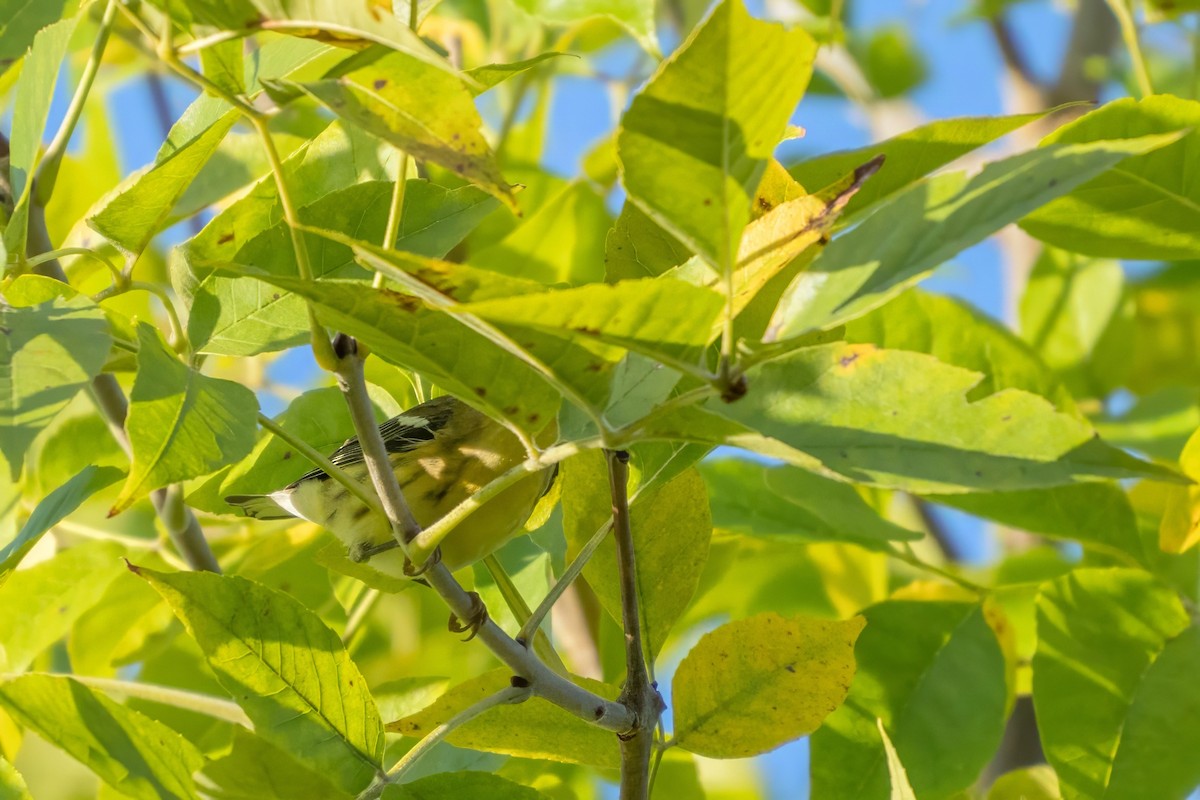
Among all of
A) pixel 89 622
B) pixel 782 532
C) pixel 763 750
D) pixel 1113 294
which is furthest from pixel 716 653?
pixel 1113 294

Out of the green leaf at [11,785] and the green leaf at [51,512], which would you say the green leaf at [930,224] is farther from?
the green leaf at [11,785]

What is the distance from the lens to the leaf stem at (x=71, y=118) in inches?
35.4

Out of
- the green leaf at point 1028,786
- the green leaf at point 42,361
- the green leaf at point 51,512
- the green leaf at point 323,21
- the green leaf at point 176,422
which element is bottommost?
the green leaf at point 1028,786

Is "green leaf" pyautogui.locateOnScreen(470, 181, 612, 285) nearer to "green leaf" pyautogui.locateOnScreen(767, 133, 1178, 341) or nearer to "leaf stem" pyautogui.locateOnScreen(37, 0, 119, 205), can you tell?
"leaf stem" pyautogui.locateOnScreen(37, 0, 119, 205)

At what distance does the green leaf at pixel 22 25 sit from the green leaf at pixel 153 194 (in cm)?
27

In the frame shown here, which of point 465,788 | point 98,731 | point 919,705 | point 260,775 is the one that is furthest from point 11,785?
point 919,705

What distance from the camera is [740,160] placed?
2.00 ft

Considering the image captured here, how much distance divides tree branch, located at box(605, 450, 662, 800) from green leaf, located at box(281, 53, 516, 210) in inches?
12.5

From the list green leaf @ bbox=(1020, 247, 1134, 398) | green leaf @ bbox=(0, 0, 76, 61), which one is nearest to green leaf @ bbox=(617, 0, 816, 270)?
green leaf @ bbox=(0, 0, 76, 61)

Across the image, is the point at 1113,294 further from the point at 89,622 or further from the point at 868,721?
the point at 89,622

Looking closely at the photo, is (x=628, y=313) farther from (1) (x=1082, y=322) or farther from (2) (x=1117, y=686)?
(1) (x=1082, y=322)

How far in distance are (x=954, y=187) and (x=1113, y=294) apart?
5.24 ft

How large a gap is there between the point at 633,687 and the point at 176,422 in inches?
16.1

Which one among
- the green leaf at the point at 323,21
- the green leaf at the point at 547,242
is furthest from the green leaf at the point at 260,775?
the green leaf at the point at 547,242
